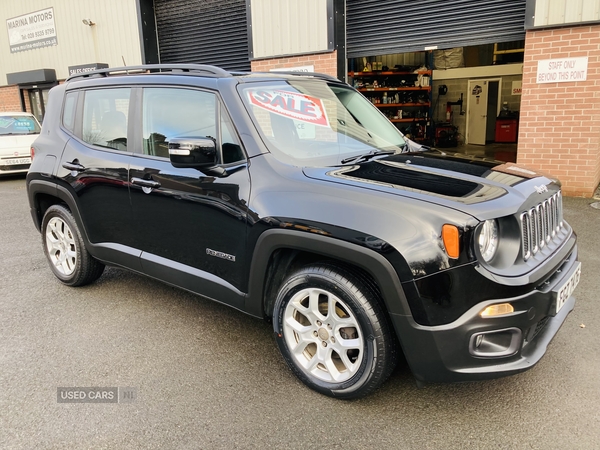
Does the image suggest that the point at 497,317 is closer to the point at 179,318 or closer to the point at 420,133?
the point at 179,318

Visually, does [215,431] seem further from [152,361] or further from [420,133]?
[420,133]

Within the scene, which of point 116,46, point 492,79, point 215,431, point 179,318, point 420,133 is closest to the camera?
point 215,431

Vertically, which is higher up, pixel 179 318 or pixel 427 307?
pixel 427 307

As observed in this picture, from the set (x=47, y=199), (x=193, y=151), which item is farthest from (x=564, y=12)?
A: (x=47, y=199)

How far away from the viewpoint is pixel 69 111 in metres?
4.28

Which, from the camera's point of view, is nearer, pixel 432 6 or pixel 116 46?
pixel 432 6

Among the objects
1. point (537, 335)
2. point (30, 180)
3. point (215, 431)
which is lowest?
point (215, 431)

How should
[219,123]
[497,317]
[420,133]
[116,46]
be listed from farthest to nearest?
[420,133], [116,46], [219,123], [497,317]

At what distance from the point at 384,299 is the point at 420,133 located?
45.9ft

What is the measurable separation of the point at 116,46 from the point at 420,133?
9.52 metres

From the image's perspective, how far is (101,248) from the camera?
4.04 metres

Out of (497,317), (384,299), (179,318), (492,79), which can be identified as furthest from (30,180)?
(492,79)

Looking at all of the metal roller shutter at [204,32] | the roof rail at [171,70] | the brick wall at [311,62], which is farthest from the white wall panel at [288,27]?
the roof rail at [171,70]

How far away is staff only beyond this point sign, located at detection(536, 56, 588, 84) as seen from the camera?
23.4 feet
